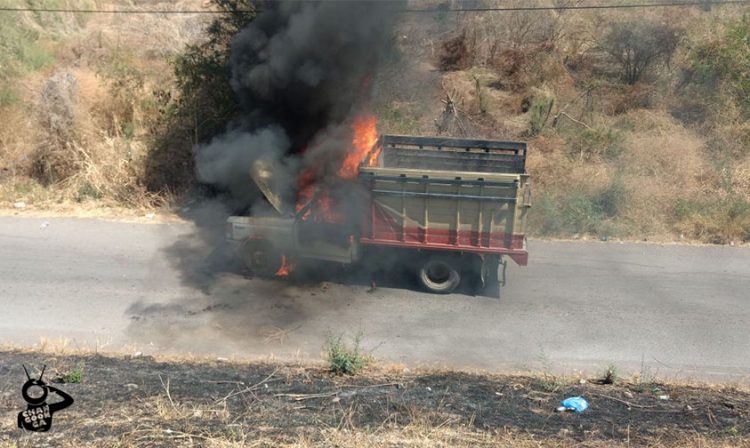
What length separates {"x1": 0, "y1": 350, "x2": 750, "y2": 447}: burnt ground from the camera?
5.49m

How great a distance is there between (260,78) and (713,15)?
17.4m

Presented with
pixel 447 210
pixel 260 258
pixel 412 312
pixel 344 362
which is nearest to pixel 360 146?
pixel 447 210

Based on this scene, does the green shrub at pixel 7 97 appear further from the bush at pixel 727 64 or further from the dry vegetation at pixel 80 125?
the bush at pixel 727 64

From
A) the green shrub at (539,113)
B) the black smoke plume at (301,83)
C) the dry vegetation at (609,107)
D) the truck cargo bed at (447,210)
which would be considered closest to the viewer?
the truck cargo bed at (447,210)

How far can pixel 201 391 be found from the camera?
20.8 feet

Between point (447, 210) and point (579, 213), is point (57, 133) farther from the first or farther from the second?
point (579, 213)

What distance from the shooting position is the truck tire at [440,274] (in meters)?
9.57

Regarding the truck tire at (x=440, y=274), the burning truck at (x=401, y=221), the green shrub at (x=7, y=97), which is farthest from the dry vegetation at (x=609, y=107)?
the green shrub at (x=7, y=97)

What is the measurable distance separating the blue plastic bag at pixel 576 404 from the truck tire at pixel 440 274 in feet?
11.4

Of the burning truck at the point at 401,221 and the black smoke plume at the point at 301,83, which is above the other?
the black smoke plume at the point at 301,83

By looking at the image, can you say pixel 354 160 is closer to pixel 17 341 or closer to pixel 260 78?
pixel 260 78

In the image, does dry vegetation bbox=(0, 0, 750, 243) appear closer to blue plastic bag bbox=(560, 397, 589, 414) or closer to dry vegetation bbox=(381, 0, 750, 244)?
dry vegetation bbox=(381, 0, 750, 244)

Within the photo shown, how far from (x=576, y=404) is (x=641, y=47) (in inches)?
651

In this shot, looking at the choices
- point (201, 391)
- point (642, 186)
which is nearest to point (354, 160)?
point (201, 391)
